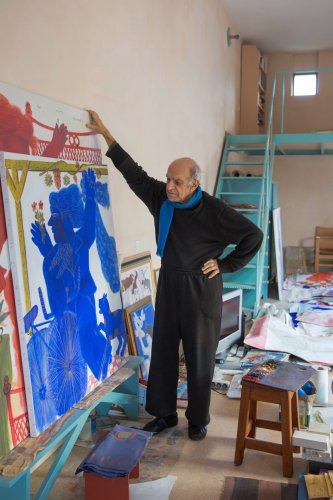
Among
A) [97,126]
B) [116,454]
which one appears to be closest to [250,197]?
[97,126]

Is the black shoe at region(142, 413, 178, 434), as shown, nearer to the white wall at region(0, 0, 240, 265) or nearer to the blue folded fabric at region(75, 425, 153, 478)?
the blue folded fabric at region(75, 425, 153, 478)

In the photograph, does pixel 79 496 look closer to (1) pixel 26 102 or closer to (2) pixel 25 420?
(2) pixel 25 420

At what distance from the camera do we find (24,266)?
6.26 ft

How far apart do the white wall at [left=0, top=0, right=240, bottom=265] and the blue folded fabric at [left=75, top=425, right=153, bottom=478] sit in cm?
124

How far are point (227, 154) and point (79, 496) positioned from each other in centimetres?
482

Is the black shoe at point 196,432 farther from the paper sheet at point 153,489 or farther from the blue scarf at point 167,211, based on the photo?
the blue scarf at point 167,211

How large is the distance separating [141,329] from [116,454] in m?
1.13

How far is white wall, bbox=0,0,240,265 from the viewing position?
7.28ft

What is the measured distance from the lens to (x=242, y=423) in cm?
255

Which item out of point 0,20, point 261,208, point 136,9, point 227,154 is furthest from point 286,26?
point 0,20

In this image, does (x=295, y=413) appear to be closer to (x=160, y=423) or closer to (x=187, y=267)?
(x=160, y=423)

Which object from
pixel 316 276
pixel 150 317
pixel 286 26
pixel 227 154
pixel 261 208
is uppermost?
pixel 286 26

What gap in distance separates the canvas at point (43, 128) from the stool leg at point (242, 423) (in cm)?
144

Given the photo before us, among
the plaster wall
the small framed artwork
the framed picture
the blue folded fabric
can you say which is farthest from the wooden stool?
the plaster wall
